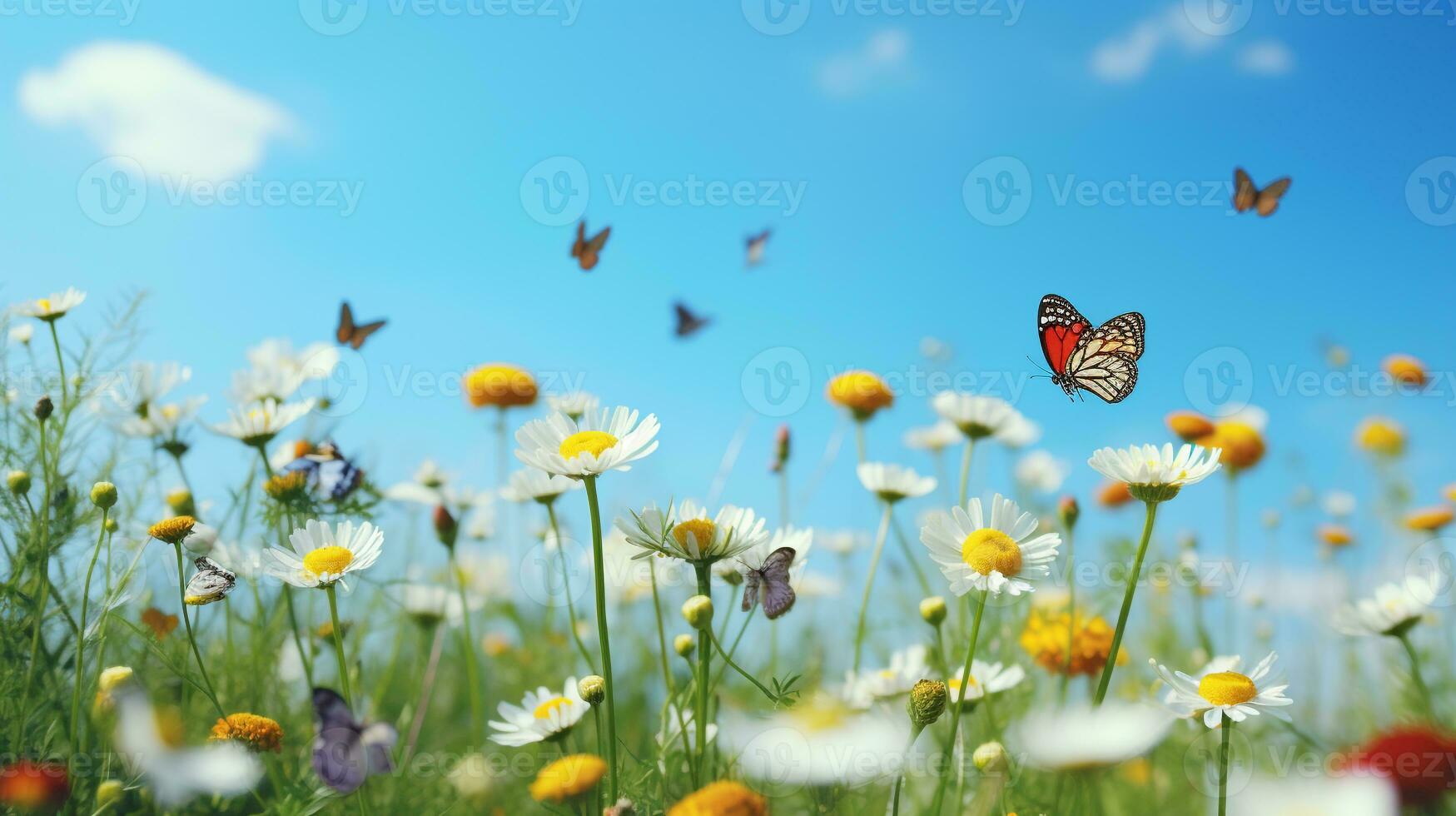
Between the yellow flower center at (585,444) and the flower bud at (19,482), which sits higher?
the yellow flower center at (585,444)

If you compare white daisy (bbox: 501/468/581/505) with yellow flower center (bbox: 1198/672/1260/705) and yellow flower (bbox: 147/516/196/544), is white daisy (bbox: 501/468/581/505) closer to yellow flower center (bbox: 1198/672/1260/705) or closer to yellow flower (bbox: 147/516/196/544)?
yellow flower (bbox: 147/516/196/544)

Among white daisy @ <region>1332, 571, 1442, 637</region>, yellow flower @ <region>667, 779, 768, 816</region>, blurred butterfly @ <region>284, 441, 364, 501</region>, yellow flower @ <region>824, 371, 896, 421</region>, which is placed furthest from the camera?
yellow flower @ <region>824, 371, 896, 421</region>

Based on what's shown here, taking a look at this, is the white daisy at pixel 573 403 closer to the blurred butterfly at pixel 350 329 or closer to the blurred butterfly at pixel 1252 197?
the blurred butterfly at pixel 350 329

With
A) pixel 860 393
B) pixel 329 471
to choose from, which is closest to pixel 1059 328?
pixel 860 393

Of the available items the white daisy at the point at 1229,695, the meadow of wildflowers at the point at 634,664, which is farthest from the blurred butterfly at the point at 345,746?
the white daisy at the point at 1229,695

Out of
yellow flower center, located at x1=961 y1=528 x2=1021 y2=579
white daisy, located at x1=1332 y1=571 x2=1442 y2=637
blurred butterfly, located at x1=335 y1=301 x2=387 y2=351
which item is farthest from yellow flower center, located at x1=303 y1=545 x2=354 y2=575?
white daisy, located at x1=1332 y1=571 x2=1442 y2=637

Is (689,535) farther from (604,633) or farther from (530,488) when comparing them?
(530,488)
